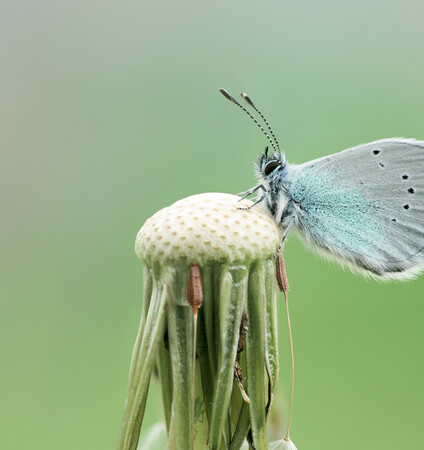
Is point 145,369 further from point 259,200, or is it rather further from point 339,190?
point 339,190

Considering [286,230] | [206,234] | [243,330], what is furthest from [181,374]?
[286,230]

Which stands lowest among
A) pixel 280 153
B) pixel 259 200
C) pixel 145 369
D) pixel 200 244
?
pixel 145 369

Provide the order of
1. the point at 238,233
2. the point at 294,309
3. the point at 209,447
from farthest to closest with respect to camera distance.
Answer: the point at 294,309 < the point at 238,233 < the point at 209,447

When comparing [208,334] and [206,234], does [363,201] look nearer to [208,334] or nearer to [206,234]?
[206,234]

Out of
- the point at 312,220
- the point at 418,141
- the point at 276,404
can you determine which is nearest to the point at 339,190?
the point at 312,220

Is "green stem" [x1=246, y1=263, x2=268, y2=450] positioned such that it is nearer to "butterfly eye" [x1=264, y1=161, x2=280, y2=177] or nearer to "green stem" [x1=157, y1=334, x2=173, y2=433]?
"green stem" [x1=157, y1=334, x2=173, y2=433]

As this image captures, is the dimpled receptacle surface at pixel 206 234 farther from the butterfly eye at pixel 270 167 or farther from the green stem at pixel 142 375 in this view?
the butterfly eye at pixel 270 167
